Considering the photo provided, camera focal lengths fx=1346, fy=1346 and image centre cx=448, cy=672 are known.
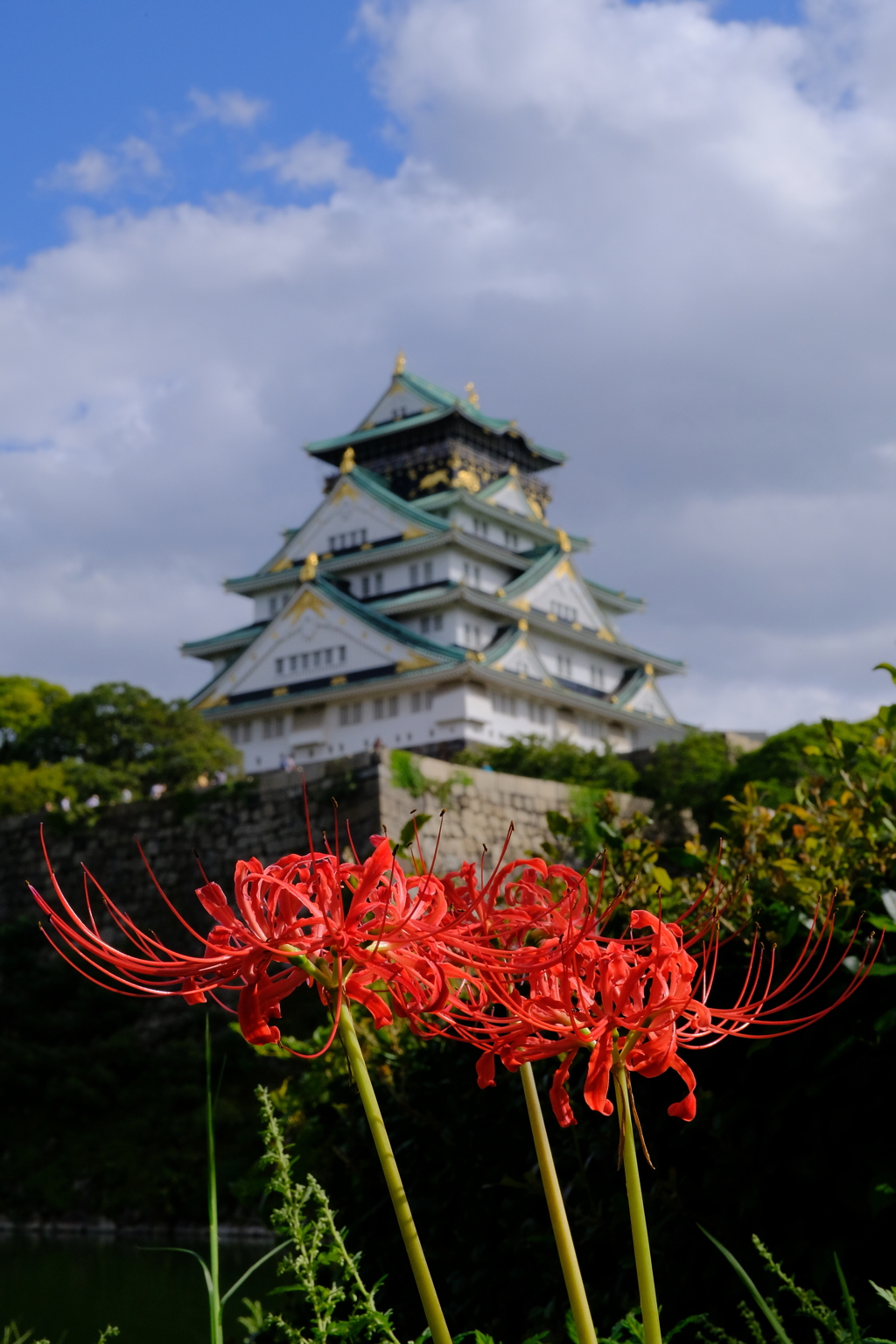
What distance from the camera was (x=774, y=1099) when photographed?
237 centimetres

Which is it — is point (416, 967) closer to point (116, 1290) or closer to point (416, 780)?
point (116, 1290)

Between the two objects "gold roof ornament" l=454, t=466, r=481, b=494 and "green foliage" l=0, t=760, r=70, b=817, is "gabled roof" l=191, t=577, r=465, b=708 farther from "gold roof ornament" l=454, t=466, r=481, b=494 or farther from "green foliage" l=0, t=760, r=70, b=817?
"green foliage" l=0, t=760, r=70, b=817

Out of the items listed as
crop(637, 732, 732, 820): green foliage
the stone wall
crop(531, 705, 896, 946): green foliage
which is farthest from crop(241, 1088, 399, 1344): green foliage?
crop(637, 732, 732, 820): green foliage

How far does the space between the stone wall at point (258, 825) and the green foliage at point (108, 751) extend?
2334 millimetres

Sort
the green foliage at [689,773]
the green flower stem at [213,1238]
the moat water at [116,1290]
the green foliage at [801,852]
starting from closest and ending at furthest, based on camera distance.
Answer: the green flower stem at [213,1238] < the green foliage at [801,852] < the moat water at [116,1290] < the green foliage at [689,773]

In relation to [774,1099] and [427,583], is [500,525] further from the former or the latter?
[774,1099]

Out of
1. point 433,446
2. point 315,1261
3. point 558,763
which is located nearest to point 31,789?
point 558,763

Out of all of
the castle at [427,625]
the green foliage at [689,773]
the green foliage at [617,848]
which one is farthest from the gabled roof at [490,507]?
the green foliage at [617,848]

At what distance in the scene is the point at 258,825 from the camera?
16.1 meters

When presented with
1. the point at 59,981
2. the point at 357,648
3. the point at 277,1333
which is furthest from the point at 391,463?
the point at 277,1333

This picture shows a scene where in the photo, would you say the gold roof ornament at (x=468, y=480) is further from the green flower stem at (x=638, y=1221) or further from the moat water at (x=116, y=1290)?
the green flower stem at (x=638, y=1221)

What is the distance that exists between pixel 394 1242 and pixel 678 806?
1342 cm

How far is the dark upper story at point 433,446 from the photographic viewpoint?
34.6 metres

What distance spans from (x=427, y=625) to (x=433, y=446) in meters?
6.43
